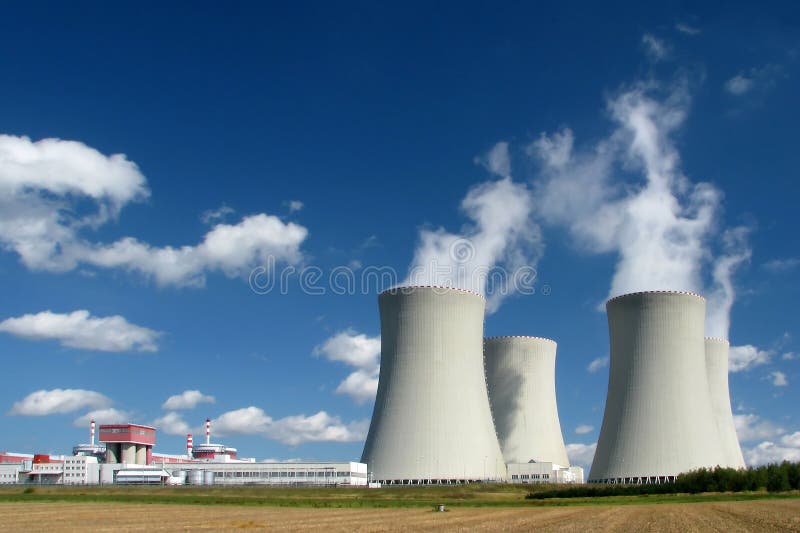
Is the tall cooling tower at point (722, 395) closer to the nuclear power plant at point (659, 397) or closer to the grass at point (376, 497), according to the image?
the nuclear power plant at point (659, 397)

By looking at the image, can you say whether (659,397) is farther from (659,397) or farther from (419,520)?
(419,520)

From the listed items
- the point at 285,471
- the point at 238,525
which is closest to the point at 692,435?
the point at 285,471

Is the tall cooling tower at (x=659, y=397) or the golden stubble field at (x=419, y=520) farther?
the tall cooling tower at (x=659, y=397)

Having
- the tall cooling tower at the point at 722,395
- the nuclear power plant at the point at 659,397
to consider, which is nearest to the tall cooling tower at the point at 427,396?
the nuclear power plant at the point at 659,397

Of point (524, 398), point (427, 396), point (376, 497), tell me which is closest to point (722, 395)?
point (524, 398)

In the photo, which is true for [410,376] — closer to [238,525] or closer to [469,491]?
[469,491]

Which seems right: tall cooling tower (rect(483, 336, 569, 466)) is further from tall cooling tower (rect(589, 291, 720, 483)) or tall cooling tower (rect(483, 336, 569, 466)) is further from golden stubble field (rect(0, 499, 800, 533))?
golden stubble field (rect(0, 499, 800, 533))
